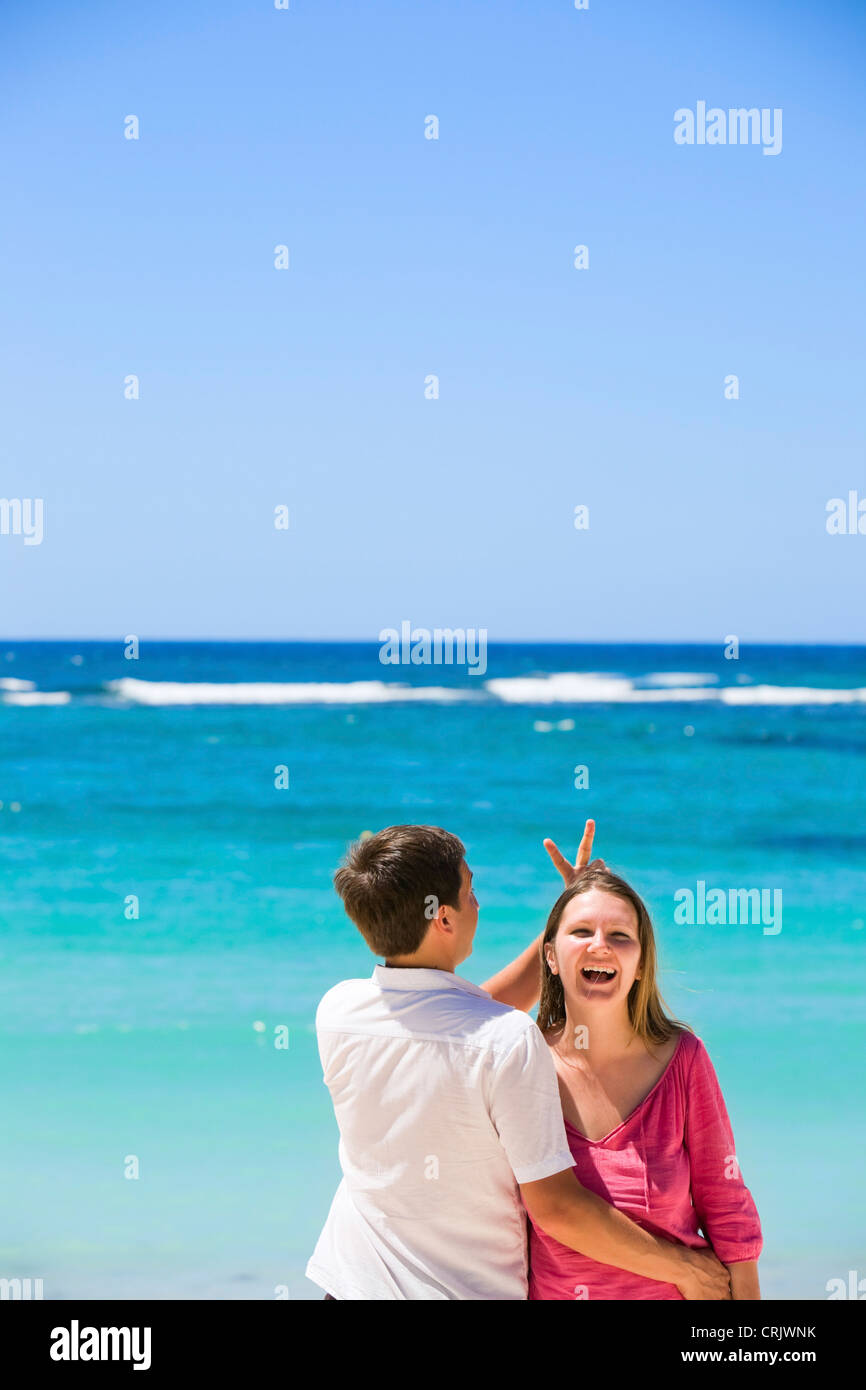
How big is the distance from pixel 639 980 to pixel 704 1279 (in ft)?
1.73

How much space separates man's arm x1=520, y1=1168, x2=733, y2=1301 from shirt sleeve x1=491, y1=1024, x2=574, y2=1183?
3cm

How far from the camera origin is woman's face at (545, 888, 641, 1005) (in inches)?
92.4

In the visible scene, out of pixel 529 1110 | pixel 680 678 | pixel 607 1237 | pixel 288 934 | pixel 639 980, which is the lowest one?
pixel 288 934

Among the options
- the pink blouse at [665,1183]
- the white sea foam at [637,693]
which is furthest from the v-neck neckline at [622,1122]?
the white sea foam at [637,693]

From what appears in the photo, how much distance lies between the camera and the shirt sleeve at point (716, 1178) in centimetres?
224

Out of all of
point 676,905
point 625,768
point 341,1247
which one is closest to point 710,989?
point 676,905

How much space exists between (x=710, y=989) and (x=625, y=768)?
442 inches

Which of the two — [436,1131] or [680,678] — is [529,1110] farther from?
[680,678]

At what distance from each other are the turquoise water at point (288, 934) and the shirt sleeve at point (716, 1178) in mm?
2221

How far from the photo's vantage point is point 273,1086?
20.2ft

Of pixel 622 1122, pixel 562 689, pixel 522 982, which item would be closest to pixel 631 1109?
pixel 622 1122

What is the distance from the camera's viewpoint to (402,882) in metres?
2.12
